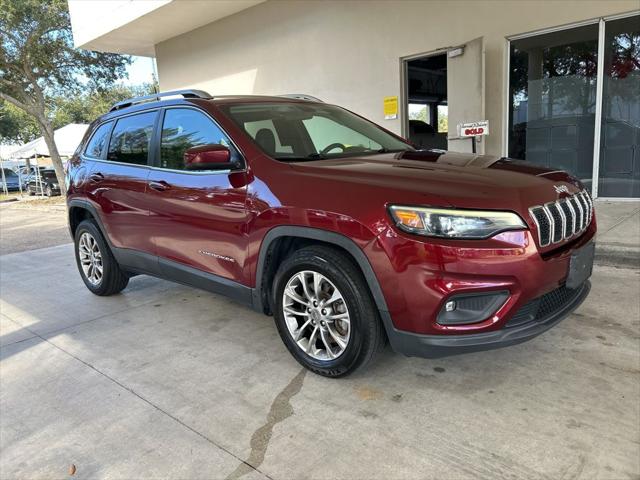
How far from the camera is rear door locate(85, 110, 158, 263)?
405 cm

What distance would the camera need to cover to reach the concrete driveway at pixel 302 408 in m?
2.26

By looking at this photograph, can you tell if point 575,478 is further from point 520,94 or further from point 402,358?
point 520,94

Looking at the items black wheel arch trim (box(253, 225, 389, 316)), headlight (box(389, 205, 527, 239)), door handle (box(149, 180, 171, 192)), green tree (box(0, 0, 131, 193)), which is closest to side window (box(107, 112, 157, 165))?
door handle (box(149, 180, 171, 192))

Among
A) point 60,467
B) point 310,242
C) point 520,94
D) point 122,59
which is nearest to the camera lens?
point 60,467

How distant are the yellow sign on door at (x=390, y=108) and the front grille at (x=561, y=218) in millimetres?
6390

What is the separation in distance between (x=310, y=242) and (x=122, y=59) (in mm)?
20418

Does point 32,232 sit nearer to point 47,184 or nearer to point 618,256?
point 618,256

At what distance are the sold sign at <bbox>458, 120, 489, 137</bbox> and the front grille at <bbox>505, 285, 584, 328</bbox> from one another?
5.19 metres

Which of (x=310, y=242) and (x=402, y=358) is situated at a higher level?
(x=310, y=242)

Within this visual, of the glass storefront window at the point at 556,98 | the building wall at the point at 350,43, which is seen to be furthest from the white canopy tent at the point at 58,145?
the glass storefront window at the point at 556,98

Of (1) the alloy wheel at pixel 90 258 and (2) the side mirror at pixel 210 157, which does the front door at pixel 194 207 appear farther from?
(1) the alloy wheel at pixel 90 258

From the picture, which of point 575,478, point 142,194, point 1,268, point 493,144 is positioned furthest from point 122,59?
point 575,478

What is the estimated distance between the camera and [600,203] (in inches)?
288

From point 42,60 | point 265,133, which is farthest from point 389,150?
point 42,60
